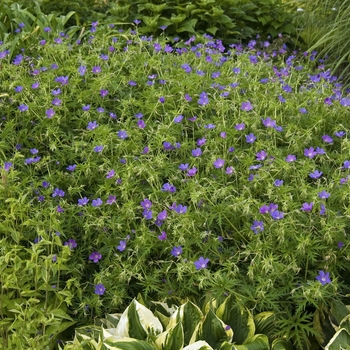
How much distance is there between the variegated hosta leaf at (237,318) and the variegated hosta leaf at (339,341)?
0.27 metres

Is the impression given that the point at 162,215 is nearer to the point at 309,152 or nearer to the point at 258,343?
the point at 258,343

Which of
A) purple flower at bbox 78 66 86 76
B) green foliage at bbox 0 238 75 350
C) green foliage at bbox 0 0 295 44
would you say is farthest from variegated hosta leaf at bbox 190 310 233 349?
green foliage at bbox 0 0 295 44

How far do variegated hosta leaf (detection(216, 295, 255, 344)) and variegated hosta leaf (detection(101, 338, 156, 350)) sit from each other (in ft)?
1.00

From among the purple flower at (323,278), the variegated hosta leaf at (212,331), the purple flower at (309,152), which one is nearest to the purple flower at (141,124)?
the purple flower at (309,152)

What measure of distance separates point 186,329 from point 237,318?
0.19 meters

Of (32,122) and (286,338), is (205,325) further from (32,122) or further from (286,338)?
(32,122)

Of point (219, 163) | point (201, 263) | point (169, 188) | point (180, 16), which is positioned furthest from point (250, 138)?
point (180, 16)

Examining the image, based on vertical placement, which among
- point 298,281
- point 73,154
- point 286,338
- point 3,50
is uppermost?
point 298,281

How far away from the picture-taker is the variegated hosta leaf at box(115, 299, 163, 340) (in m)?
2.16

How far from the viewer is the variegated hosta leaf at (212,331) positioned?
212 cm

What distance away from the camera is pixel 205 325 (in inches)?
84.6

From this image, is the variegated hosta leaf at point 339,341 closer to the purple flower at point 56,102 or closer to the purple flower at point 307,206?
the purple flower at point 307,206

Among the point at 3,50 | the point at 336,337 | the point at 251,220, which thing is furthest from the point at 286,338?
the point at 3,50

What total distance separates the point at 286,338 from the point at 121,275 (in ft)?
2.05
